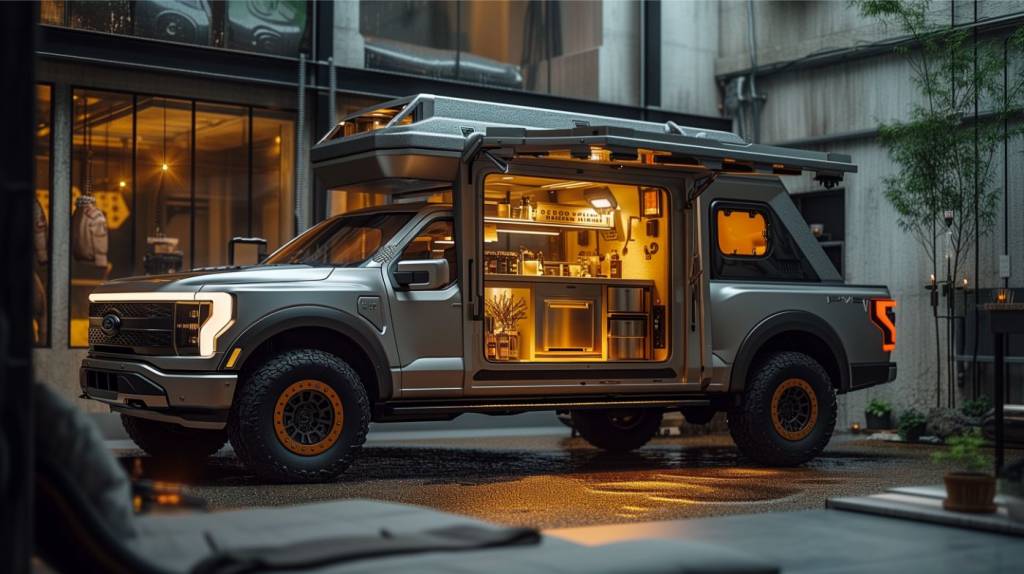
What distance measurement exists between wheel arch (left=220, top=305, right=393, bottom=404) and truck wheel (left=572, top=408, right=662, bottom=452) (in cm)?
367

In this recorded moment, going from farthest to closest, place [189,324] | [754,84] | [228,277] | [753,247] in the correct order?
1. [754,84]
2. [753,247]
3. [228,277]
4. [189,324]

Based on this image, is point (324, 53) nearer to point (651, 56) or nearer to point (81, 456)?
point (651, 56)

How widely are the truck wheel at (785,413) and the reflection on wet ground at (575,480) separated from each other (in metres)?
0.19

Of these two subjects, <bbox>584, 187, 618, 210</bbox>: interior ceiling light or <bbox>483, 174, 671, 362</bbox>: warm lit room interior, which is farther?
<bbox>584, 187, 618, 210</bbox>: interior ceiling light

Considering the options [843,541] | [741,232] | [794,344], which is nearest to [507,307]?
[741,232]

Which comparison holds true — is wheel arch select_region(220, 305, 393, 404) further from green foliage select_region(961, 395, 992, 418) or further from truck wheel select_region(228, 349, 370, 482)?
green foliage select_region(961, 395, 992, 418)

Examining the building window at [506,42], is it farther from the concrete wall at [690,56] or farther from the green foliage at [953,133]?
the green foliage at [953,133]

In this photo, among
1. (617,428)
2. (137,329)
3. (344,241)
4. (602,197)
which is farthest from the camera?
(617,428)

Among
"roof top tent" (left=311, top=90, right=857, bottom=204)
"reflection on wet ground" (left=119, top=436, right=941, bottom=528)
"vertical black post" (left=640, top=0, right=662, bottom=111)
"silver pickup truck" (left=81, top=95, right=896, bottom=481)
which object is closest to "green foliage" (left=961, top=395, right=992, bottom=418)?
"reflection on wet ground" (left=119, top=436, right=941, bottom=528)

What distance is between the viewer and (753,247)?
40.6 ft

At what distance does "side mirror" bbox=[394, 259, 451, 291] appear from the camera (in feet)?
33.1

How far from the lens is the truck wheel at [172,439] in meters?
10.8

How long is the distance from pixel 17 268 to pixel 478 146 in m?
6.98

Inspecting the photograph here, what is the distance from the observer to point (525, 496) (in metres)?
9.12
